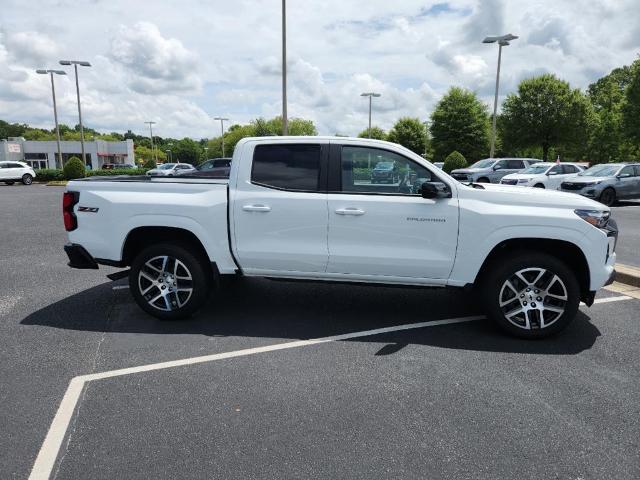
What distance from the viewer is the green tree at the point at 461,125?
48.5m

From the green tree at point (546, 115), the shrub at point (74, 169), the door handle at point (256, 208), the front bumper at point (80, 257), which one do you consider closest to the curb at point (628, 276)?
the door handle at point (256, 208)

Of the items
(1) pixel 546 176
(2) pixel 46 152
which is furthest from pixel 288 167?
(2) pixel 46 152

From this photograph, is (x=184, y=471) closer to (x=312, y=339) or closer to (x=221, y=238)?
(x=312, y=339)

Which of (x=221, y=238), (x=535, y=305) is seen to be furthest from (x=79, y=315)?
(x=535, y=305)

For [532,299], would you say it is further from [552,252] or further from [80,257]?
[80,257]

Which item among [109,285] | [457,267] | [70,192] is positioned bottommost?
[109,285]

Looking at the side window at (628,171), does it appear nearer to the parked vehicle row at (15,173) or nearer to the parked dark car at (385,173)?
the parked dark car at (385,173)

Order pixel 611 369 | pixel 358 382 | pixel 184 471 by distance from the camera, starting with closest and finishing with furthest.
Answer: pixel 184 471 → pixel 358 382 → pixel 611 369

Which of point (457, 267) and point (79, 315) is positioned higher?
point (457, 267)

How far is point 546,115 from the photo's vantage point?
138ft

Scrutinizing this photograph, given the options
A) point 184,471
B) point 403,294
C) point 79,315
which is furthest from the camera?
point 403,294

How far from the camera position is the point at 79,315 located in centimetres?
525

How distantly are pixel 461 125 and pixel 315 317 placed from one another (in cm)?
4712

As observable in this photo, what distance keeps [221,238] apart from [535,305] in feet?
10.0
